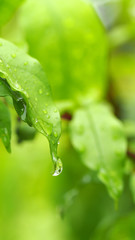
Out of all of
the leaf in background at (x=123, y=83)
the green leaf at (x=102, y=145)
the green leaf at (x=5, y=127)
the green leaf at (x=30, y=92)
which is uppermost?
the green leaf at (x=30, y=92)

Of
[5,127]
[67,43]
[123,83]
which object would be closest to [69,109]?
[67,43]

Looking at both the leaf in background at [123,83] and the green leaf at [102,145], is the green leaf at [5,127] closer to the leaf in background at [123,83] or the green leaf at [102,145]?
the green leaf at [102,145]

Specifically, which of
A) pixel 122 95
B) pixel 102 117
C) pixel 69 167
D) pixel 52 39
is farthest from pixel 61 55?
pixel 122 95

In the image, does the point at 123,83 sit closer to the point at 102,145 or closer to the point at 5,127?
the point at 102,145

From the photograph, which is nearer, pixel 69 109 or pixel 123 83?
pixel 69 109

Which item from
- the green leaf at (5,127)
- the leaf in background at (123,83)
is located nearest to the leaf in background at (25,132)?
the green leaf at (5,127)

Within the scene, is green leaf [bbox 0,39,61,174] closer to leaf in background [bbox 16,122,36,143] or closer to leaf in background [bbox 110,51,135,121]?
leaf in background [bbox 16,122,36,143]

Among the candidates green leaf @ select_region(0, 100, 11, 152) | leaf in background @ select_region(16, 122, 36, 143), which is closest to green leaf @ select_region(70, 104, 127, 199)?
leaf in background @ select_region(16, 122, 36, 143)
